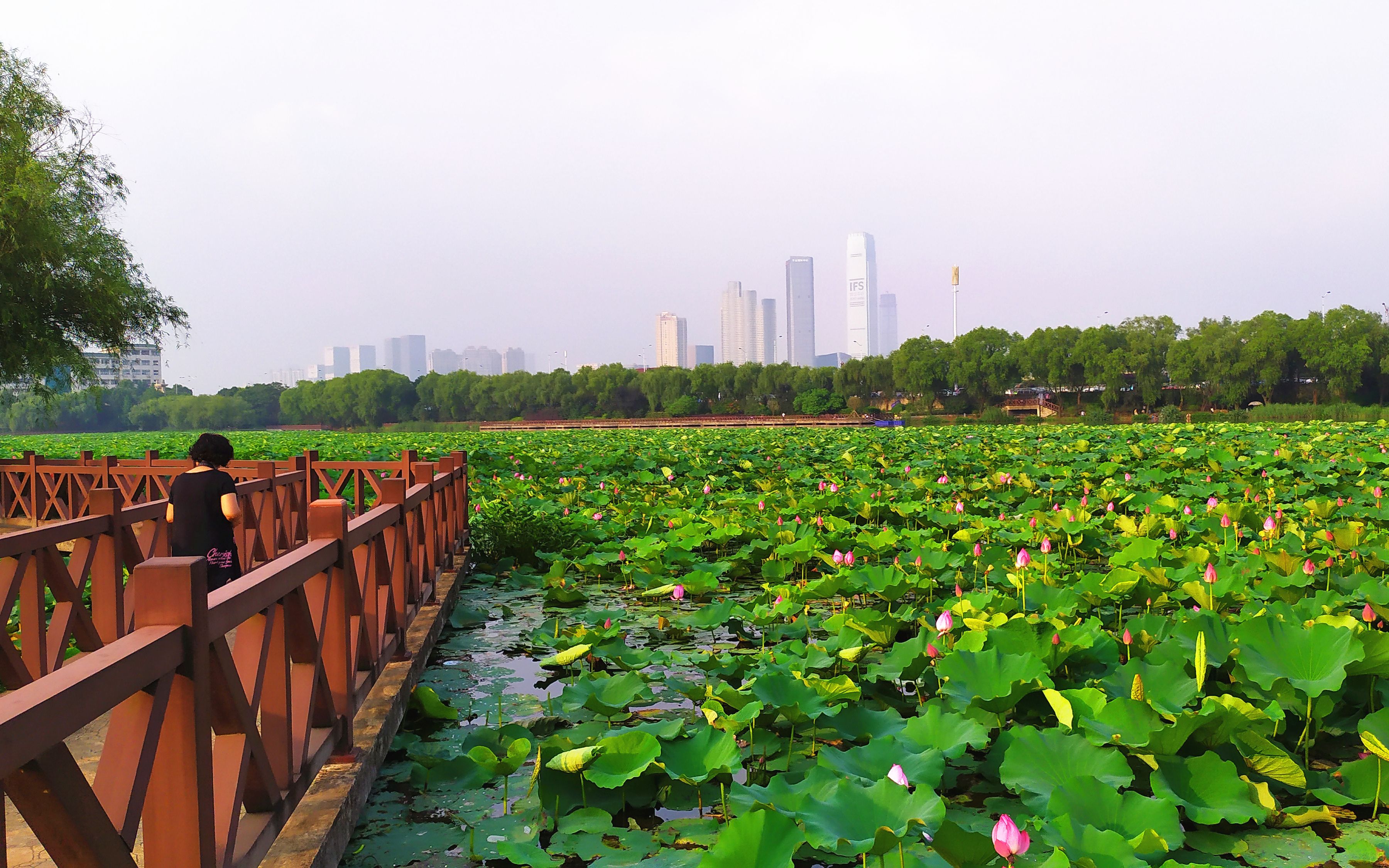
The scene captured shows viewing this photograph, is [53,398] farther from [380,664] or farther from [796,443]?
[380,664]

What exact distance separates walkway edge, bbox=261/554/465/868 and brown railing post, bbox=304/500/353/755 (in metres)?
0.12

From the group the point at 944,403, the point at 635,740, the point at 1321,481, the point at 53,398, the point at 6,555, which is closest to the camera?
the point at 635,740

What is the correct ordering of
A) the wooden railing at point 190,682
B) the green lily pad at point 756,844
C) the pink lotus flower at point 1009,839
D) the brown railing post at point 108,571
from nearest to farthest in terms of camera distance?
the wooden railing at point 190,682 < the pink lotus flower at point 1009,839 < the green lily pad at point 756,844 < the brown railing post at point 108,571

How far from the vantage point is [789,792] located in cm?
226

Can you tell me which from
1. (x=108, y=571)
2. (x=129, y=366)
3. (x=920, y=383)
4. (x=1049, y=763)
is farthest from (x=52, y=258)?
(x=920, y=383)

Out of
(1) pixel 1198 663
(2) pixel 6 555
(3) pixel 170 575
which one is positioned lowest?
(1) pixel 1198 663

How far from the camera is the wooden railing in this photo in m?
1.24

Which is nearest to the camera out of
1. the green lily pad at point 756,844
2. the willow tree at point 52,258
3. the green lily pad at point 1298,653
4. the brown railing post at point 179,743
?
the brown railing post at point 179,743

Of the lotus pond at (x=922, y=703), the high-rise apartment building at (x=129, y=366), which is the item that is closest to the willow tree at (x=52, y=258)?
the high-rise apartment building at (x=129, y=366)

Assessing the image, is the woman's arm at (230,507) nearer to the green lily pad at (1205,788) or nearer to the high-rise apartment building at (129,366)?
the green lily pad at (1205,788)

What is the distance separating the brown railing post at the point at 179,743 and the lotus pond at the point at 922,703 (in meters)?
0.89

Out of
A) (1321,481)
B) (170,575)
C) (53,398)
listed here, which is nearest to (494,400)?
(53,398)

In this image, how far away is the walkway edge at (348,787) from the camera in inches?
82.9

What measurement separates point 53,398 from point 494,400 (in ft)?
192
